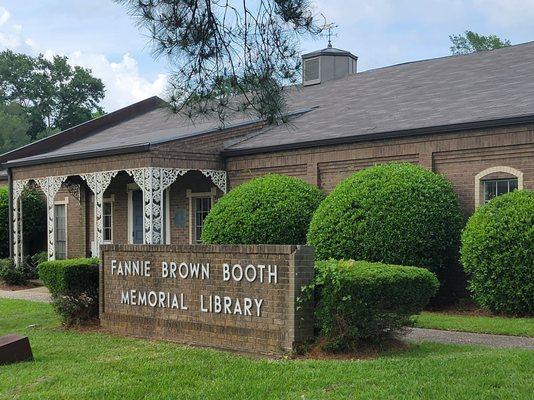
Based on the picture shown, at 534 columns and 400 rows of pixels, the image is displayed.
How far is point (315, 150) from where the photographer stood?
18062 millimetres

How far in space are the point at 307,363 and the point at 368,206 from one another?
6.30 metres

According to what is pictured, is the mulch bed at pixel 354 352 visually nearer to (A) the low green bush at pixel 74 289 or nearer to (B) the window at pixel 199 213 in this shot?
(A) the low green bush at pixel 74 289

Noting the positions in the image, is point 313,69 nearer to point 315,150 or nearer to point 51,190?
point 315,150

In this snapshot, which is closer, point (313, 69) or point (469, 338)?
point (469, 338)

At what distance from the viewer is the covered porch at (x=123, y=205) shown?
60.4 feet

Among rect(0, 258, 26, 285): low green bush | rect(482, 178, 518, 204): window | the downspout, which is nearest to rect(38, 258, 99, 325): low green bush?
rect(482, 178, 518, 204): window

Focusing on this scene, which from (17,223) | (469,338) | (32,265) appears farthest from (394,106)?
(32,265)

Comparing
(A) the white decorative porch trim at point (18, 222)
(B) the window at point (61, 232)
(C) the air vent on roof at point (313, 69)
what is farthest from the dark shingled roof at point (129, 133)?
(C) the air vent on roof at point (313, 69)

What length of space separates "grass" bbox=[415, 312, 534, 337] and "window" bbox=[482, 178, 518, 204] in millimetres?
2842

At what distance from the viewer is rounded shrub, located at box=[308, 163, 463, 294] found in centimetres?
1402

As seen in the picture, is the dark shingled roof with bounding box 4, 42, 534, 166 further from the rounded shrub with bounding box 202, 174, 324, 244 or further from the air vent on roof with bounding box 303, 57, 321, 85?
the air vent on roof with bounding box 303, 57, 321, 85

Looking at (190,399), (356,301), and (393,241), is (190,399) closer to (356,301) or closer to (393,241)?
(356,301)

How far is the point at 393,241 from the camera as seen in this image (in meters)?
14.0

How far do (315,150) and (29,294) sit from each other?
326 inches
